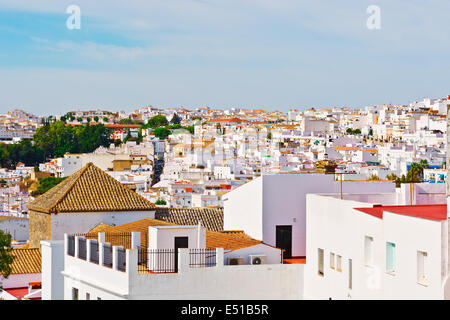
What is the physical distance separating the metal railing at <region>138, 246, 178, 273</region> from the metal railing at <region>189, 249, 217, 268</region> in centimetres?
23

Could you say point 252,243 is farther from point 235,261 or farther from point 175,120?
point 175,120

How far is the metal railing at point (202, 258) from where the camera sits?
8.07 meters

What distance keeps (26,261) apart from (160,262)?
5334 mm

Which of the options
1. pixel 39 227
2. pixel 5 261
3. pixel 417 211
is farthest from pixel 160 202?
pixel 417 211

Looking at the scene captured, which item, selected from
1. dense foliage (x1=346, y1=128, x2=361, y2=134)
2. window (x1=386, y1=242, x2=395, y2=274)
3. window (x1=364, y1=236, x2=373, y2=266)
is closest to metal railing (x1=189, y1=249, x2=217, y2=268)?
window (x1=364, y1=236, x2=373, y2=266)

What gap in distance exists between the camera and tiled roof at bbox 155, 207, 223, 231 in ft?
41.3

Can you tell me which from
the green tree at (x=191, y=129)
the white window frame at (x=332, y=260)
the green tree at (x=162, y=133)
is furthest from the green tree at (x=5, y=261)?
the green tree at (x=191, y=129)

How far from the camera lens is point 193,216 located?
13117mm

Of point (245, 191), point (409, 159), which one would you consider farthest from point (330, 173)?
point (409, 159)

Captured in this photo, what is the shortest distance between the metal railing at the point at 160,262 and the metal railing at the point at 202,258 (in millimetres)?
228

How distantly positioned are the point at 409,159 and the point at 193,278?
1930 inches

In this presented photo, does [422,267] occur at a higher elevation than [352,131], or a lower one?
lower

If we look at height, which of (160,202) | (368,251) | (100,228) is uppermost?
(368,251)

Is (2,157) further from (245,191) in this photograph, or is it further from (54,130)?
(245,191)
